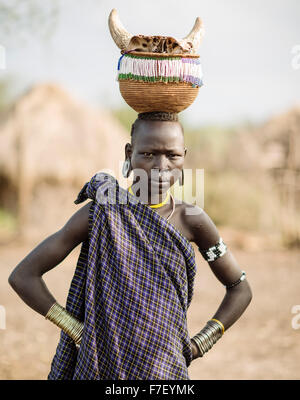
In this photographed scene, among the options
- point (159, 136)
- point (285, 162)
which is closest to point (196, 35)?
point (159, 136)

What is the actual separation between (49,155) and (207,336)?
9.65 m

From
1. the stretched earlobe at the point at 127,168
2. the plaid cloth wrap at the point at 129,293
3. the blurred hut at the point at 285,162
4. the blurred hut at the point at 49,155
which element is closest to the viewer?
the plaid cloth wrap at the point at 129,293

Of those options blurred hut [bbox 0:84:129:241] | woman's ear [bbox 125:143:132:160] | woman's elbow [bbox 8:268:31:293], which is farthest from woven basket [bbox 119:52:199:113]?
blurred hut [bbox 0:84:129:241]

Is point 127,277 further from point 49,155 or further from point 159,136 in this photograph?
point 49,155

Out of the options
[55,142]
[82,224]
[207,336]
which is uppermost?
[55,142]

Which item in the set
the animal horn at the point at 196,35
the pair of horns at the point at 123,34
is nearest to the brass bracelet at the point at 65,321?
the pair of horns at the point at 123,34

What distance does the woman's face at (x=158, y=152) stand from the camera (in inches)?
78.0

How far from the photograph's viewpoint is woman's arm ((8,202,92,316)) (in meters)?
1.96

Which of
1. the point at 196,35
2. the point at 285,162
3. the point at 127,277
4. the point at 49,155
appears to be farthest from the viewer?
the point at 285,162

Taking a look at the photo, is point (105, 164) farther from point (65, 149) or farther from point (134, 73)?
point (134, 73)

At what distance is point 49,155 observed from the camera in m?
11.3

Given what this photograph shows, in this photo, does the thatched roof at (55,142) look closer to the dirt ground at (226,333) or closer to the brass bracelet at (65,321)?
the dirt ground at (226,333)

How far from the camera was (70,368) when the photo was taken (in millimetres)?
2031

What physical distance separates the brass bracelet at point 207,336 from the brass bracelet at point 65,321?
502 millimetres
